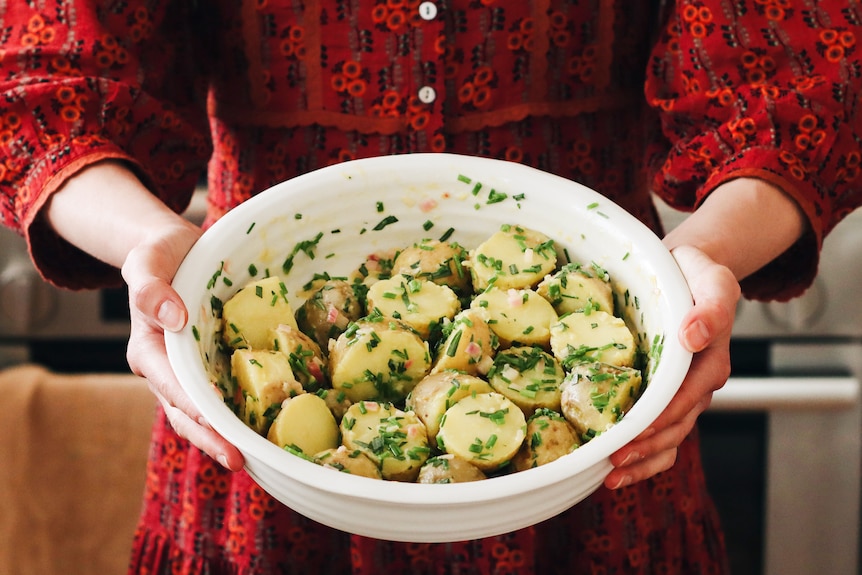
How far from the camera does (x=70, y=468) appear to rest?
1463mm

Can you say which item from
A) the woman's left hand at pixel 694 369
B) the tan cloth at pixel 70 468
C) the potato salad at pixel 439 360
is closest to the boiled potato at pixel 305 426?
the potato salad at pixel 439 360

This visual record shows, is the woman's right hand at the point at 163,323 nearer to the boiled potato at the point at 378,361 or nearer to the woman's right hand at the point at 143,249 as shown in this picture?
the woman's right hand at the point at 143,249

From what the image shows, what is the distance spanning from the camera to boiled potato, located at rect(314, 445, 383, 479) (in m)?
0.63

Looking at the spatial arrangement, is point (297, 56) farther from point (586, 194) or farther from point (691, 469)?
point (691, 469)

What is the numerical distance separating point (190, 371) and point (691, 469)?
0.58m

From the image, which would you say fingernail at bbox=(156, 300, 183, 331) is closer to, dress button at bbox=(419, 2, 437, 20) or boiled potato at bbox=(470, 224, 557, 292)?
boiled potato at bbox=(470, 224, 557, 292)

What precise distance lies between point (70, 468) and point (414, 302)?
3.14 feet

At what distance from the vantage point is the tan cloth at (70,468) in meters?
1.41

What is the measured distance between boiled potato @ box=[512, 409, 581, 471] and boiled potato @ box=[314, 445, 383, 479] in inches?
4.4

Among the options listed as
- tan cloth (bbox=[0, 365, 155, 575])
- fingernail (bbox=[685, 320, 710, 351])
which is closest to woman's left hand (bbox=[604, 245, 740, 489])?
fingernail (bbox=[685, 320, 710, 351])

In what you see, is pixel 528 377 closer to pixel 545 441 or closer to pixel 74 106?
pixel 545 441

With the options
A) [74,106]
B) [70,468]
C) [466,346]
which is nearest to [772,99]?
[466,346]

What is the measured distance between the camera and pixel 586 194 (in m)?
0.77

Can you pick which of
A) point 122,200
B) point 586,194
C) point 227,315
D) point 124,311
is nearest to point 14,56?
point 122,200
